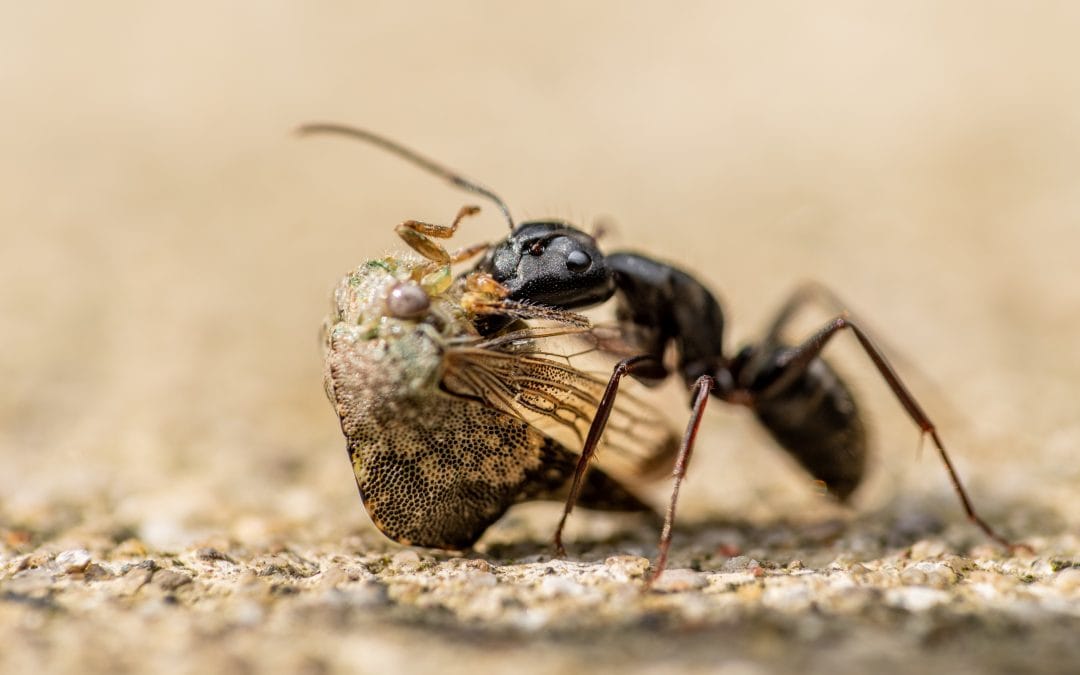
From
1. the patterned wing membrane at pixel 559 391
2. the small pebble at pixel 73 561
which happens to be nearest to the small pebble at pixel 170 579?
the small pebble at pixel 73 561

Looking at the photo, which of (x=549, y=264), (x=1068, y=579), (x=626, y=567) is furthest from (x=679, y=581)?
(x=549, y=264)

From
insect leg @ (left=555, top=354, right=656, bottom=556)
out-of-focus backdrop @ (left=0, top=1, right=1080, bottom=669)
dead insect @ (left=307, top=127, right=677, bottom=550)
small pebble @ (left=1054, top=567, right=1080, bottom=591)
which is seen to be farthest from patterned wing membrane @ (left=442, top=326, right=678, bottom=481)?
small pebble @ (left=1054, top=567, right=1080, bottom=591)

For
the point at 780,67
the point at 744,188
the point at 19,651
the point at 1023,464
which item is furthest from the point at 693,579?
the point at 780,67

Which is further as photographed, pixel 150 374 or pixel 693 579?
pixel 150 374

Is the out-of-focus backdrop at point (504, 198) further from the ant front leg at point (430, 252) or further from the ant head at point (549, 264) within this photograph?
the ant head at point (549, 264)

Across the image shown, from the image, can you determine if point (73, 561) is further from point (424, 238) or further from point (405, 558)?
point (424, 238)

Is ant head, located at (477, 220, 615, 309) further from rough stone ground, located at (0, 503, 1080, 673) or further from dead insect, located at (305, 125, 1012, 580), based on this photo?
rough stone ground, located at (0, 503, 1080, 673)

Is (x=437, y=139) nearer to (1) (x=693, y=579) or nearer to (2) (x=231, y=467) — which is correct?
(2) (x=231, y=467)
